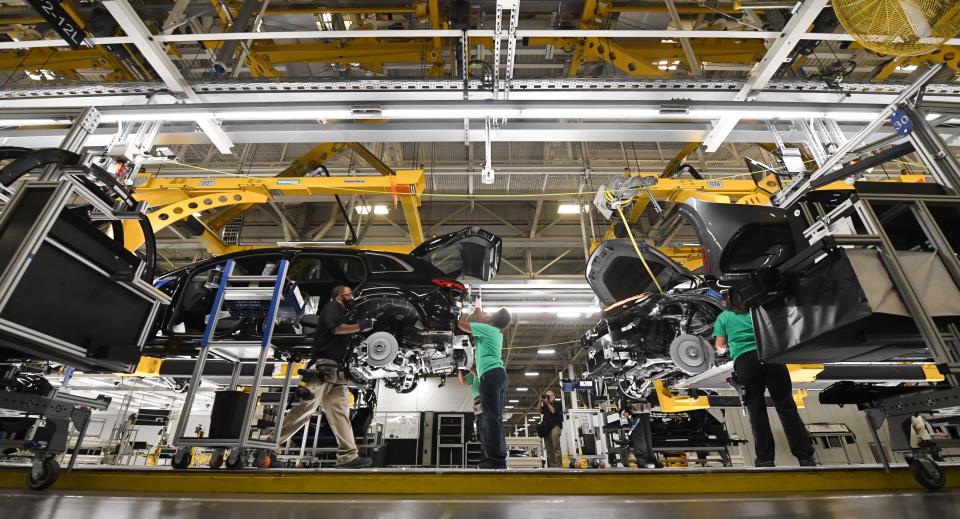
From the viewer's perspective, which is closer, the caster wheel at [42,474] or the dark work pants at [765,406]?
the caster wheel at [42,474]

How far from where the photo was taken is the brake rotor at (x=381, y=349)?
4.07 m

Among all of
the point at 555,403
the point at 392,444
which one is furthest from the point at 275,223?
the point at 555,403

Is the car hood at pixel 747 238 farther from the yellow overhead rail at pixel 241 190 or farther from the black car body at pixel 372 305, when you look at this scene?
the yellow overhead rail at pixel 241 190

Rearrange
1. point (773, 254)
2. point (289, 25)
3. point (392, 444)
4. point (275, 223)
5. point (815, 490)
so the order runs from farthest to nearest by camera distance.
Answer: point (275, 223) < point (392, 444) < point (289, 25) < point (773, 254) < point (815, 490)

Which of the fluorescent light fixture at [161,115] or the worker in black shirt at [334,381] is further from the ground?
the fluorescent light fixture at [161,115]

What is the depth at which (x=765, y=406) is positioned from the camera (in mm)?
3561

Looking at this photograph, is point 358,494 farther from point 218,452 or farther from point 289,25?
point 289,25

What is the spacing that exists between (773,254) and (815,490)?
1494 millimetres

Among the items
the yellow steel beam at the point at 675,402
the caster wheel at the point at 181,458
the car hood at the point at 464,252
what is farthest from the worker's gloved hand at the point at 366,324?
the yellow steel beam at the point at 675,402

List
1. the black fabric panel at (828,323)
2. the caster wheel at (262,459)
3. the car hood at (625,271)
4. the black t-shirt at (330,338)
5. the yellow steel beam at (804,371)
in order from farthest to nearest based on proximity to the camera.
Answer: the yellow steel beam at (804,371) → the car hood at (625,271) → the black t-shirt at (330,338) → the caster wheel at (262,459) → the black fabric panel at (828,323)

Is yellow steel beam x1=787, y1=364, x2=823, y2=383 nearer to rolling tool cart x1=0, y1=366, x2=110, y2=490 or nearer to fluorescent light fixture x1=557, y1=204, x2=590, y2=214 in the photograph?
fluorescent light fixture x1=557, y1=204, x2=590, y2=214

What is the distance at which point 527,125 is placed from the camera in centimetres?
509

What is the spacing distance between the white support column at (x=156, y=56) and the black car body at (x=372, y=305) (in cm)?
140

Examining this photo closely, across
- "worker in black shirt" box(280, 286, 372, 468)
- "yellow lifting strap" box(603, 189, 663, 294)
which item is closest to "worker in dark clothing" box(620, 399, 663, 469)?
"yellow lifting strap" box(603, 189, 663, 294)
